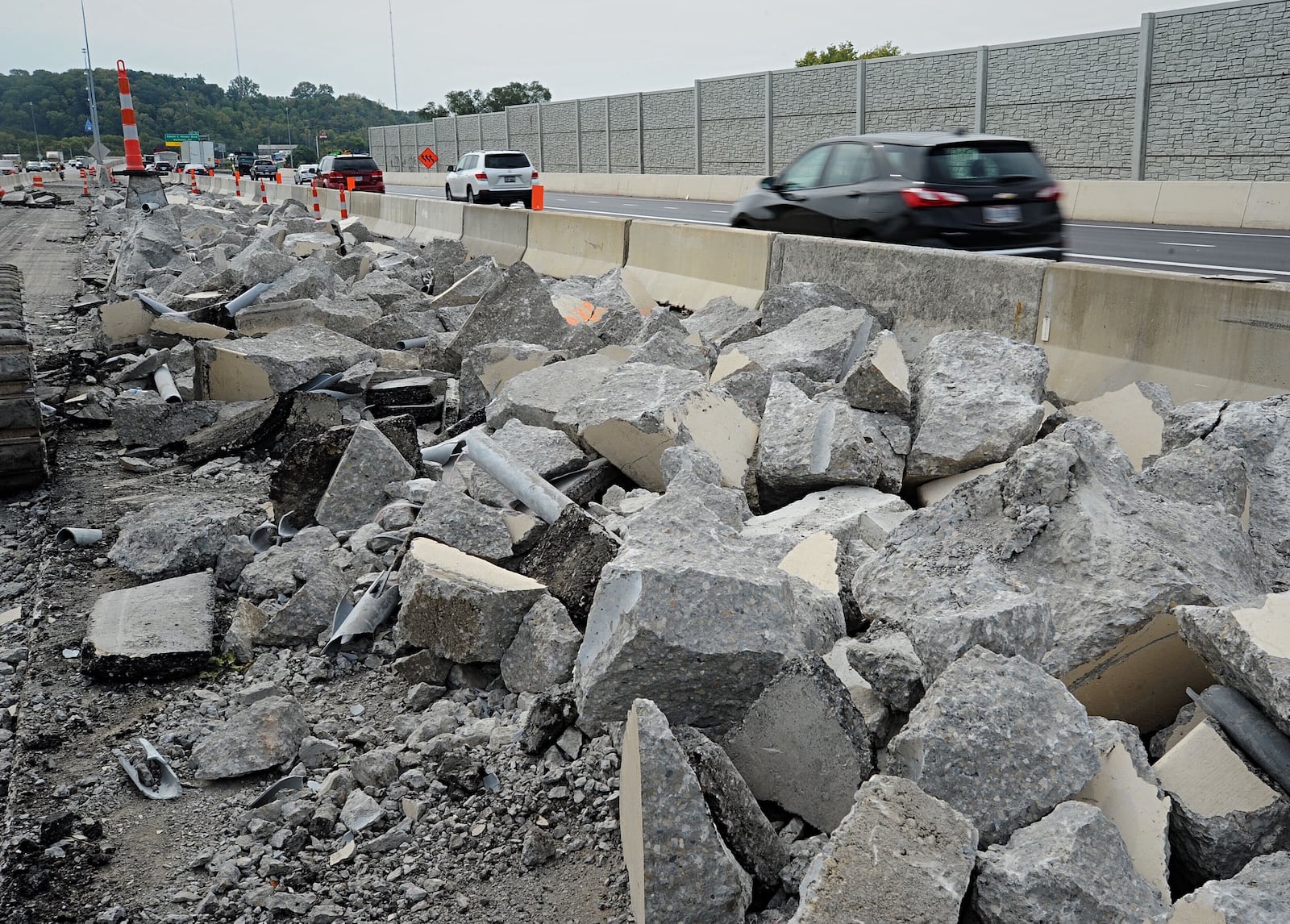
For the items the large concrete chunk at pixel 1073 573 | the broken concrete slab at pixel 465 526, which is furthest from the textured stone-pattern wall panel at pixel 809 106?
the large concrete chunk at pixel 1073 573

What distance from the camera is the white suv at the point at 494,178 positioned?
32156 mm

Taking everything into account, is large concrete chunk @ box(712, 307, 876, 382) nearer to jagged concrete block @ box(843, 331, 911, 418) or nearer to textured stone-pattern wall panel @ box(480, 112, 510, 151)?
jagged concrete block @ box(843, 331, 911, 418)

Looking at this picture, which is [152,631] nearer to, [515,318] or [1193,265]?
[515,318]

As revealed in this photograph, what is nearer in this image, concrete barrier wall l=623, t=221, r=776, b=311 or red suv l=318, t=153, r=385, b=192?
concrete barrier wall l=623, t=221, r=776, b=311

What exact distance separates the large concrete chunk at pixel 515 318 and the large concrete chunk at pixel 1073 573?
18.1ft

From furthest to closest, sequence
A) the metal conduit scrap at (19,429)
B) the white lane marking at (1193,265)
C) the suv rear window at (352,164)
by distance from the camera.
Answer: the suv rear window at (352,164) < the white lane marking at (1193,265) < the metal conduit scrap at (19,429)

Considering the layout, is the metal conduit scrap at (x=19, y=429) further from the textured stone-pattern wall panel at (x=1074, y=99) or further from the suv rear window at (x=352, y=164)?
the suv rear window at (x=352, y=164)

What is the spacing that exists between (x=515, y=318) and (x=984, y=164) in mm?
4994

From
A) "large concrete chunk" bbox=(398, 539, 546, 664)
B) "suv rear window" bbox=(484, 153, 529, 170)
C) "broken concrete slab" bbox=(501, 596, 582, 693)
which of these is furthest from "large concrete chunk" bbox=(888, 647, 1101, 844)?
"suv rear window" bbox=(484, 153, 529, 170)

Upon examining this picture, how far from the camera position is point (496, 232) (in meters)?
16.9

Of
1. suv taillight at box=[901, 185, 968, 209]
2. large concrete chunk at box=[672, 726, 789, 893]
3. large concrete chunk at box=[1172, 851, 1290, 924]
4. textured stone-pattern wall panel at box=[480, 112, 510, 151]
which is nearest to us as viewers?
large concrete chunk at box=[1172, 851, 1290, 924]

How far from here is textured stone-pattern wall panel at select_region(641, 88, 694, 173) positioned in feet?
157

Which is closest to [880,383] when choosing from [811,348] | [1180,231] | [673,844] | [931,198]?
[811,348]

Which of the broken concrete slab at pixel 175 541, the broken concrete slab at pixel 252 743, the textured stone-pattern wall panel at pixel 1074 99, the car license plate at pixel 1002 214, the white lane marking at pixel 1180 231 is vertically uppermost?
the textured stone-pattern wall panel at pixel 1074 99
